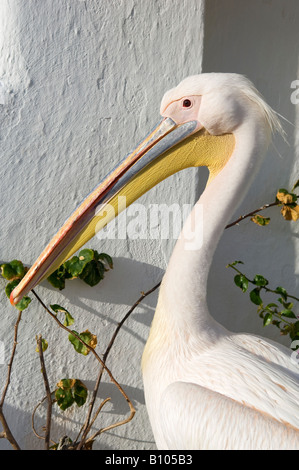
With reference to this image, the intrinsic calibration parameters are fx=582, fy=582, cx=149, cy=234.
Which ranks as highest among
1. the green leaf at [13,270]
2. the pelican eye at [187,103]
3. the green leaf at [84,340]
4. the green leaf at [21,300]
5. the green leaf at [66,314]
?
the pelican eye at [187,103]

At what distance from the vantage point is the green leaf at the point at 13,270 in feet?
7.07

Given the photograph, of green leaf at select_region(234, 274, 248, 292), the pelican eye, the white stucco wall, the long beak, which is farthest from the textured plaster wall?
the pelican eye

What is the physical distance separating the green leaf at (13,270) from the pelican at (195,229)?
0.37 metres

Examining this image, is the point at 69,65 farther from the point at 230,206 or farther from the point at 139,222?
the point at 230,206

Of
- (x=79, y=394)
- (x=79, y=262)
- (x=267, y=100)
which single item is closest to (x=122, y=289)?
(x=79, y=262)

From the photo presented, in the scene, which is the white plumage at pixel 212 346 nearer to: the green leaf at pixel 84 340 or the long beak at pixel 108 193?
the long beak at pixel 108 193

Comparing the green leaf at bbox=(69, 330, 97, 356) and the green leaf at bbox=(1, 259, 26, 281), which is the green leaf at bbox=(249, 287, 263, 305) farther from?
the green leaf at bbox=(1, 259, 26, 281)

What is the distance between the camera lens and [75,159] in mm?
2316

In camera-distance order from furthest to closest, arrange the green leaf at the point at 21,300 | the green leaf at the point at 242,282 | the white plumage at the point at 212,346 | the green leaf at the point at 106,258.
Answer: the green leaf at the point at 242,282, the green leaf at the point at 106,258, the green leaf at the point at 21,300, the white plumage at the point at 212,346

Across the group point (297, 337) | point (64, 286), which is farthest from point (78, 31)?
point (297, 337)

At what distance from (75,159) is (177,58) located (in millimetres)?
613

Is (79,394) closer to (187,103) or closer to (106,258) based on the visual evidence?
(106,258)

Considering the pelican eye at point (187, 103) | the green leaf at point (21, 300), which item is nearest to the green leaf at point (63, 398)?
the green leaf at point (21, 300)

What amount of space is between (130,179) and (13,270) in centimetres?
64
